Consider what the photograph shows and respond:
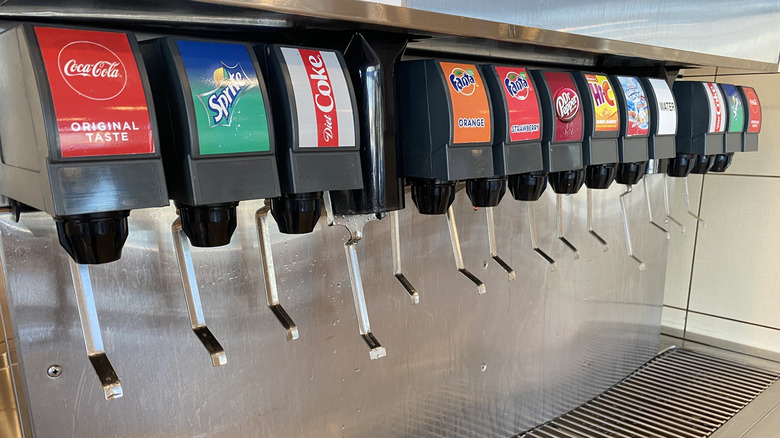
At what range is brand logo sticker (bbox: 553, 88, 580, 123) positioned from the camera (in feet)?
2.59

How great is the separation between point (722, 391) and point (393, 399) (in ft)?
2.80

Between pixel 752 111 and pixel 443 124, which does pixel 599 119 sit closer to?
pixel 443 124

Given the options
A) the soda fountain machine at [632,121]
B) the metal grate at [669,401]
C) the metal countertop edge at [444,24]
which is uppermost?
the metal countertop edge at [444,24]

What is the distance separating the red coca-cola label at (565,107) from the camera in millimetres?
787

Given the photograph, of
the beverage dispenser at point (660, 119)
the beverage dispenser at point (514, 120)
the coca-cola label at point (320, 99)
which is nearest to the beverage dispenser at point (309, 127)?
the coca-cola label at point (320, 99)

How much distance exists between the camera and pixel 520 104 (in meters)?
0.72

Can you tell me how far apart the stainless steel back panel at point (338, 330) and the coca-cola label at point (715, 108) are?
27cm

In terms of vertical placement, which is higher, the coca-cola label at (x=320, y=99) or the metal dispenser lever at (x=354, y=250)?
the coca-cola label at (x=320, y=99)

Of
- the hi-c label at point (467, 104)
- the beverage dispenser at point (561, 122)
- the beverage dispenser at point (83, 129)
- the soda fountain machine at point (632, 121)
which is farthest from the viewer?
the soda fountain machine at point (632, 121)

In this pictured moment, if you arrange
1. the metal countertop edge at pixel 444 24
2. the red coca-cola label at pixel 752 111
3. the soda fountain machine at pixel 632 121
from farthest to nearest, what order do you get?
the red coca-cola label at pixel 752 111 < the soda fountain machine at pixel 632 121 < the metal countertop edge at pixel 444 24

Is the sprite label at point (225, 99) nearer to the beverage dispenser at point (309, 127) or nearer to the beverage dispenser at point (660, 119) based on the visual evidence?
the beverage dispenser at point (309, 127)

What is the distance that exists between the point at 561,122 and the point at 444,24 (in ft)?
0.77

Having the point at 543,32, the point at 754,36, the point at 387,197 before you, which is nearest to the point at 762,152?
the point at 754,36

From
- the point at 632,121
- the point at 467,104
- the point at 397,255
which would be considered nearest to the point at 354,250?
the point at 397,255
